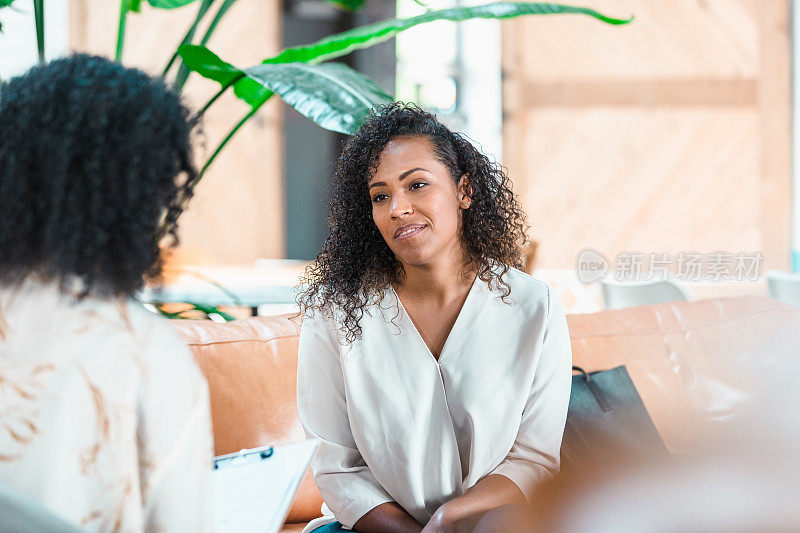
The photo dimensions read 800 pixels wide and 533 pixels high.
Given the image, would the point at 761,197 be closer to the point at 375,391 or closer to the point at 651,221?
the point at 651,221

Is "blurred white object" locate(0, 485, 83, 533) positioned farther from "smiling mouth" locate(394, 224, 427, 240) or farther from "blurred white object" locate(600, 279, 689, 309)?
"blurred white object" locate(600, 279, 689, 309)

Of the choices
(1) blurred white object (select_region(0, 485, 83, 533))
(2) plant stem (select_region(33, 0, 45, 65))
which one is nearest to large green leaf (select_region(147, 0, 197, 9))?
(2) plant stem (select_region(33, 0, 45, 65))

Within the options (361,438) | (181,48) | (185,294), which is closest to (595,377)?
(361,438)

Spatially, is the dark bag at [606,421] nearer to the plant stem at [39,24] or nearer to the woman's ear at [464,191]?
the woman's ear at [464,191]

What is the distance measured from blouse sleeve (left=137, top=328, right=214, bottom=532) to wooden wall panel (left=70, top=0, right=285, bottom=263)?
5.28m

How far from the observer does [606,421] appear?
5.71 ft

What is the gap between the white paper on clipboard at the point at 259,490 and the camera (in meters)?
0.87

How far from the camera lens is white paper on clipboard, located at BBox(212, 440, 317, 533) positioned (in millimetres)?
866

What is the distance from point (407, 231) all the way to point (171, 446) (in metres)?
0.80

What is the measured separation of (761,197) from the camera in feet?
19.8

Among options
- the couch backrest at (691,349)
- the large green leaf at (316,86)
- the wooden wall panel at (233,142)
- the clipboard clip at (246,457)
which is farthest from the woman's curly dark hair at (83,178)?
the wooden wall panel at (233,142)

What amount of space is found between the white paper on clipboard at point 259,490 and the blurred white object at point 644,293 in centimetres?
270

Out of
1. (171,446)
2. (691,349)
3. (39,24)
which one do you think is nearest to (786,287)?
(691,349)

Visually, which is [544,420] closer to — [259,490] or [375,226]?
[375,226]
